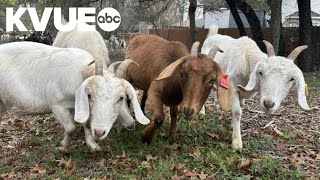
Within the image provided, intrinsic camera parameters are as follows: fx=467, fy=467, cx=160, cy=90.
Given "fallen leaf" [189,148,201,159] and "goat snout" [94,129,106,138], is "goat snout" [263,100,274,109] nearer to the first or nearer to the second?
"fallen leaf" [189,148,201,159]

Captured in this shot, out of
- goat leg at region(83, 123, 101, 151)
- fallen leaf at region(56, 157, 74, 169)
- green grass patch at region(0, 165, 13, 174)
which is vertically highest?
goat leg at region(83, 123, 101, 151)

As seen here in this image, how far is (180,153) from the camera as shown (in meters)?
5.66

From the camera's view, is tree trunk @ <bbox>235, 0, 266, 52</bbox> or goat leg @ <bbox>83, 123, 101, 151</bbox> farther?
tree trunk @ <bbox>235, 0, 266, 52</bbox>

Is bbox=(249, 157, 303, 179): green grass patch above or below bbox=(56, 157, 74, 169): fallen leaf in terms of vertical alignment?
above

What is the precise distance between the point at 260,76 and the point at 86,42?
9.09 feet

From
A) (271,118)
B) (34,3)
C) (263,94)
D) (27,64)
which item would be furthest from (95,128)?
(34,3)

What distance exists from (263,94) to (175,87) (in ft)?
3.26

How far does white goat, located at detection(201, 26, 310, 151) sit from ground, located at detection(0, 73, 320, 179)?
→ 1.74ft

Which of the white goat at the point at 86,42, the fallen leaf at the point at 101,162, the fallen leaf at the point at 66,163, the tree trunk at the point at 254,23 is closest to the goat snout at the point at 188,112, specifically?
the fallen leaf at the point at 101,162

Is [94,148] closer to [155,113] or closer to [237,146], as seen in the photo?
[155,113]

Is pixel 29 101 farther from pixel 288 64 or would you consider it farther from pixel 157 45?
pixel 288 64

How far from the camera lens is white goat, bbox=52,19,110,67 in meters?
6.77

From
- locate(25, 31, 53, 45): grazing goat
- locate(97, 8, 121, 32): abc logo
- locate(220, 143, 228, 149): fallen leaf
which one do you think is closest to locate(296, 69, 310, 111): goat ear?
locate(220, 143, 228, 149): fallen leaf

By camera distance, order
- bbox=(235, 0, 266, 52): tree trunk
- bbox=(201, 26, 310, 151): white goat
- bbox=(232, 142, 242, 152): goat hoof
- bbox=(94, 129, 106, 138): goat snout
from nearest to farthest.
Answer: bbox=(94, 129, 106, 138): goat snout < bbox=(201, 26, 310, 151): white goat < bbox=(232, 142, 242, 152): goat hoof < bbox=(235, 0, 266, 52): tree trunk
